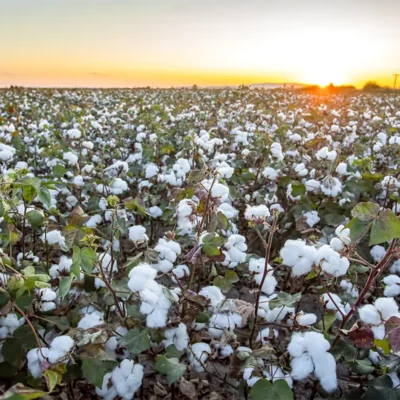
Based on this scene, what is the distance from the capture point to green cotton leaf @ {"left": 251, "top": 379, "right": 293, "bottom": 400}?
57.9 inches

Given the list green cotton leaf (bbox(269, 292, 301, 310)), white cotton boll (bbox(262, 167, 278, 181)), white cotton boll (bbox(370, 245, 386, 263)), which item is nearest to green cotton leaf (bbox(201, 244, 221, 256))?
green cotton leaf (bbox(269, 292, 301, 310))

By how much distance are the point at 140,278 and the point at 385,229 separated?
0.84 metres

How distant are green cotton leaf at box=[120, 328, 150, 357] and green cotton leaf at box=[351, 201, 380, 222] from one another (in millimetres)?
886

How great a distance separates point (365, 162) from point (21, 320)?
274 cm

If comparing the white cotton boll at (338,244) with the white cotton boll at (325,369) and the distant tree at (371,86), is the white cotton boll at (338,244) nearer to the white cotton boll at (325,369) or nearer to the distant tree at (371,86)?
the white cotton boll at (325,369)

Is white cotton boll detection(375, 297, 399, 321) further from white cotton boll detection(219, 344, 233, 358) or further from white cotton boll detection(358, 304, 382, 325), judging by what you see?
white cotton boll detection(219, 344, 233, 358)

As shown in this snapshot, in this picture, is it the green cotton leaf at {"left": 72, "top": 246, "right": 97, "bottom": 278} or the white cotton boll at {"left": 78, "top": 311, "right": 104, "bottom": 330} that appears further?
the white cotton boll at {"left": 78, "top": 311, "right": 104, "bottom": 330}

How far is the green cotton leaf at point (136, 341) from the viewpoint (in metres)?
1.67

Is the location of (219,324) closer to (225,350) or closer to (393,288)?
(225,350)

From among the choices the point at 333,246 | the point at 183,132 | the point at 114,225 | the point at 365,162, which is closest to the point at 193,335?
the point at 114,225

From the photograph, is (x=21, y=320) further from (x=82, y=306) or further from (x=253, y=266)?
(x=253, y=266)

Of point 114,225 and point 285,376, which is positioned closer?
point 285,376

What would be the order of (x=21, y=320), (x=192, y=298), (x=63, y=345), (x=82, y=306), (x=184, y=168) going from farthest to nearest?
(x=184, y=168) → (x=82, y=306) → (x=21, y=320) → (x=192, y=298) → (x=63, y=345)

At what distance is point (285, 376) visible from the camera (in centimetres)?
167
